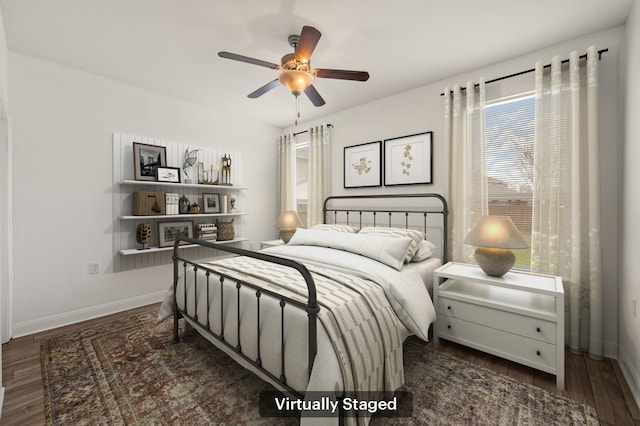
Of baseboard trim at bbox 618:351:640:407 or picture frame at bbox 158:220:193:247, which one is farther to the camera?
picture frame at bbox 158:220:193:247

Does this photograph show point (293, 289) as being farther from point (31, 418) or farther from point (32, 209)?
point (32, 209)

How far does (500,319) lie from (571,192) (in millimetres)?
1192

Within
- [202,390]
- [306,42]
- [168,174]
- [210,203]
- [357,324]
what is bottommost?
[202,390]

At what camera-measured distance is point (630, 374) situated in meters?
1.79

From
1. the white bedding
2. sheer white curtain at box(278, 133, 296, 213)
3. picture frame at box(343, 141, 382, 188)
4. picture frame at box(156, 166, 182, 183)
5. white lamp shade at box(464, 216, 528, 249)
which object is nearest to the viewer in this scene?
the white bedding

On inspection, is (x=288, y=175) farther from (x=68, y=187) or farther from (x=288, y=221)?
(x=68, y=187)

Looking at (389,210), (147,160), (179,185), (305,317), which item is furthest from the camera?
(389,210)

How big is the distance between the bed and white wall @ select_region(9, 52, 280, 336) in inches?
47.6

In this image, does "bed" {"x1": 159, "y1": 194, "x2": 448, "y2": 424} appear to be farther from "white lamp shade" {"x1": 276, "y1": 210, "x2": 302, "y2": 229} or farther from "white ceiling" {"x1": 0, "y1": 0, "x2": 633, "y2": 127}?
"white ceiling" {"x1": 0, "y1": 0, "x2": 633, "y2": 127}

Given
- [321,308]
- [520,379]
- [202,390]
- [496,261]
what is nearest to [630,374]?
[520,379]

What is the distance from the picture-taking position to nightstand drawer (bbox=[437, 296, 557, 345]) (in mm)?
1846

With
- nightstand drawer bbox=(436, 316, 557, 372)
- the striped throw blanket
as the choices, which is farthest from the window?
nightstand drawer bbox=(436, 316, 557, 372)

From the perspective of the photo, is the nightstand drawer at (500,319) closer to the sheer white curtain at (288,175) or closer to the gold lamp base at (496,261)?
the gold lamp base at (496,261)

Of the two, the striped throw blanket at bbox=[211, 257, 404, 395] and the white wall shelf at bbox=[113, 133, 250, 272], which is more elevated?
the white wall shelf at bbox=[113, 133, 250, 272]
